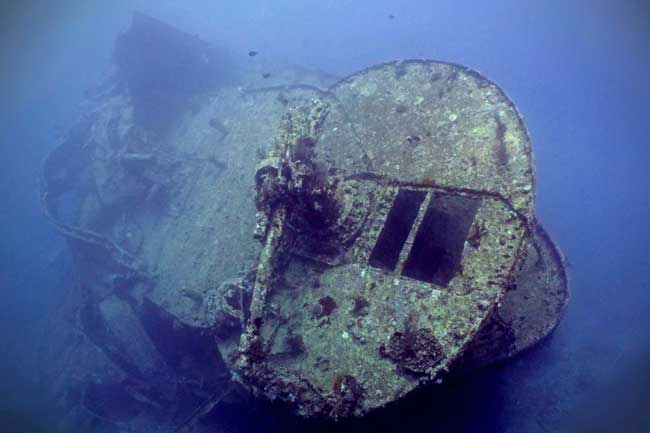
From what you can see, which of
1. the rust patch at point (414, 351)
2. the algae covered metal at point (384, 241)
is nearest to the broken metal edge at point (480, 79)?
Result: the algae covered metal at point (384, 241)

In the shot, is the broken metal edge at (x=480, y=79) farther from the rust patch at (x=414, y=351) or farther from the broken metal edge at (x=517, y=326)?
Result: the rust patch at (x=414, y=351)

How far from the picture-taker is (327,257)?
5004 mm

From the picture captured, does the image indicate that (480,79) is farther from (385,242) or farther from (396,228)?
(385,242)

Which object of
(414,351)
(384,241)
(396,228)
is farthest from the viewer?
(396,228)

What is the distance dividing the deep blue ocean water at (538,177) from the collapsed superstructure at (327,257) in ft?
2.37

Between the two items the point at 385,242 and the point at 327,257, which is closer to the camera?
the point at 327,257

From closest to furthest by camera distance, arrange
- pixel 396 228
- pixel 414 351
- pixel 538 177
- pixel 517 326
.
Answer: pixel 414 351
pixel 517 326
pixel 396 228
pixel 538 177

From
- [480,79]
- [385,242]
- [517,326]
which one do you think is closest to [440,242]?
[385,242]

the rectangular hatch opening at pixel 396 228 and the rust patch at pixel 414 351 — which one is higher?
the rectangular hatch opening at pixel 396 228

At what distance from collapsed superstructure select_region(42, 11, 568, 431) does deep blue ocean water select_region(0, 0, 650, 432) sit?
724mm

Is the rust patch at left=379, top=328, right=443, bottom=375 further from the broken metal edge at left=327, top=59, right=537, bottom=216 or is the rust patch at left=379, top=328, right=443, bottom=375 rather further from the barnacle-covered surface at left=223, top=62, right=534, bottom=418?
the broken metal edge at left=327, top=59, right=537, bottom=216

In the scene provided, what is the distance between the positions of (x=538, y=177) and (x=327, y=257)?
17.0 metres

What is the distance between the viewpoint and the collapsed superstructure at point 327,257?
3879 millimetres

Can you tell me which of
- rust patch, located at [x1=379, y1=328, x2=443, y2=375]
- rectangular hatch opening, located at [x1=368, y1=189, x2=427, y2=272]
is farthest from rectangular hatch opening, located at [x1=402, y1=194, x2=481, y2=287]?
rust patch, located at [x1=379, y1=328, x2=443, y2=375]
